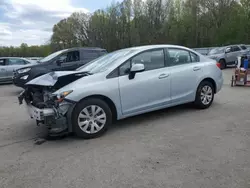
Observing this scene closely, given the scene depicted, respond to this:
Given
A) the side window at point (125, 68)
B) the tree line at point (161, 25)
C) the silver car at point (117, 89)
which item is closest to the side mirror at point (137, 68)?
the silver car at point (117, 89)

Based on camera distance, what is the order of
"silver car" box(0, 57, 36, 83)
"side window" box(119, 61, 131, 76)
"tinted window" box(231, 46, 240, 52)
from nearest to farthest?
"side window" box(119, 61, 131, 76) < "silver car" box(0, 57, 36, 83) < "tinted window" box(231, 46, 240, 52)

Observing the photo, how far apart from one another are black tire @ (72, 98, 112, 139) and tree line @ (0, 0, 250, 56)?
114ft

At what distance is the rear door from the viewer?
5.27 metres

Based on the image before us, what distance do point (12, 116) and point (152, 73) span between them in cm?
361

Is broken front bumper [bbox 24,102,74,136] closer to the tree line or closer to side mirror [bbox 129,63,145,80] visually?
side mirror [bbox 129,63,145,80]

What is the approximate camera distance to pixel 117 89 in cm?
448

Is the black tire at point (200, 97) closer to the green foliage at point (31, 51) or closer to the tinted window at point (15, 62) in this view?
the tinted window at point (15, 62)

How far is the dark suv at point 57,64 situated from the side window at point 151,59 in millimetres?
4955

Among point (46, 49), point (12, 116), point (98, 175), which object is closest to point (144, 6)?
point (46, 49)

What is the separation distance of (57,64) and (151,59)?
5595 mm

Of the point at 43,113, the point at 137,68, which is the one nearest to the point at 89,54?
the point at 137,68

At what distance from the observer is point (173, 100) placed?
529cm

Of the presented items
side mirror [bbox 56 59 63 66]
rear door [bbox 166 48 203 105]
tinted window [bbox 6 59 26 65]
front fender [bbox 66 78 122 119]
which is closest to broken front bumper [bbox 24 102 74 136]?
front fender [bbox 66 78 122 119]

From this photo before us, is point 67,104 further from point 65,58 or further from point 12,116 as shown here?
point 65,58
